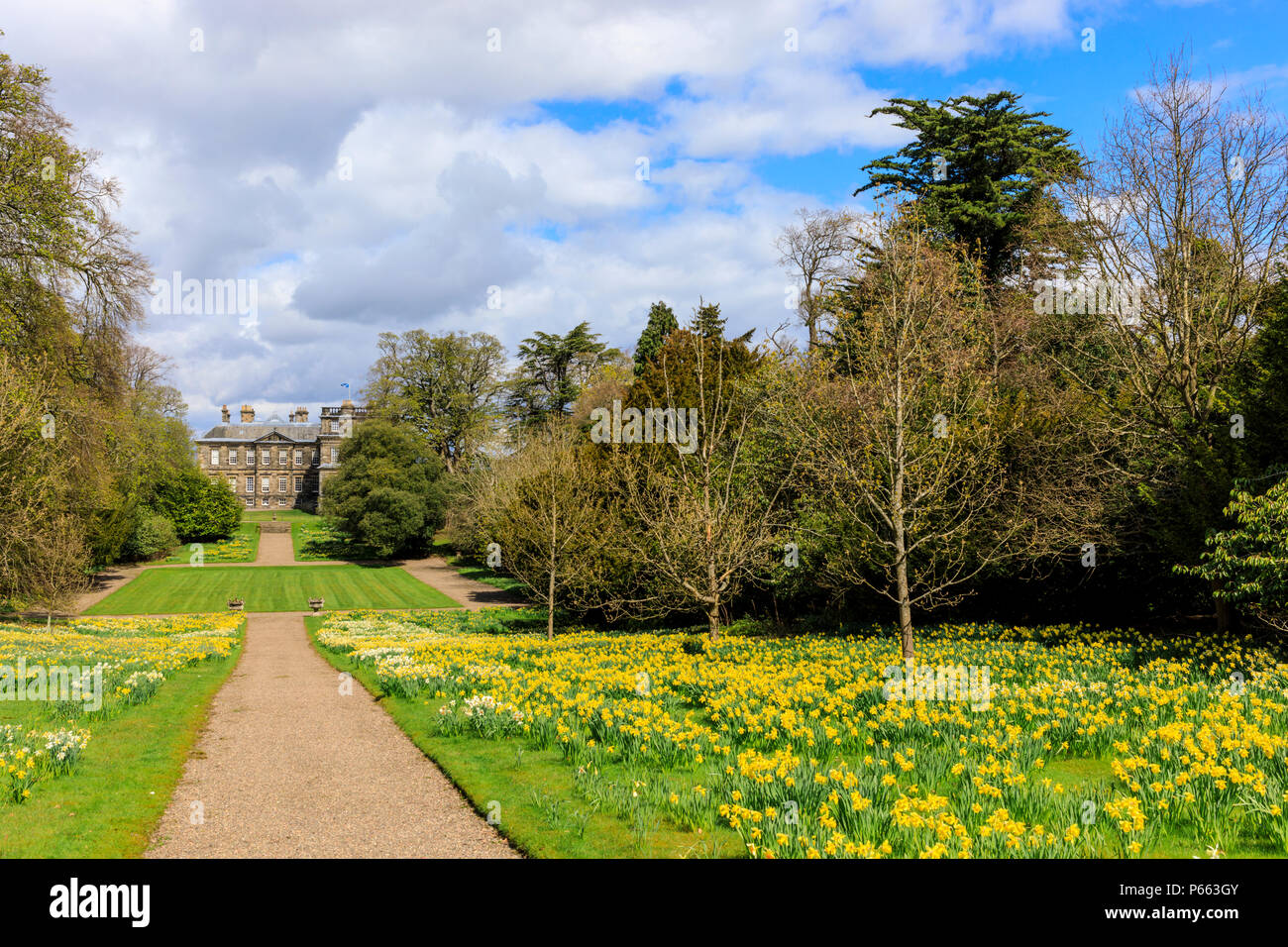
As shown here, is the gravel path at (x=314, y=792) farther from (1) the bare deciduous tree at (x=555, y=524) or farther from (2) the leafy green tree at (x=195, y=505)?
(2) the leafy green tree at (x=195, y=505)

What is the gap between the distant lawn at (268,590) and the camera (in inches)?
1619

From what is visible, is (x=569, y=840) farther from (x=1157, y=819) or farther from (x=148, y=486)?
(x=148, y=486)

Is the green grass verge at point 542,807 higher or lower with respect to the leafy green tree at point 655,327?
lower

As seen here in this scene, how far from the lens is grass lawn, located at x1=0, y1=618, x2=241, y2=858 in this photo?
6520mm

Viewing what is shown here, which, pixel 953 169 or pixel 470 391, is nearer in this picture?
pixel 953 169

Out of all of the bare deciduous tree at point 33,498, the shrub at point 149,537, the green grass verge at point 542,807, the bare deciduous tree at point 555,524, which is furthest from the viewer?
the shrub at point 149,537

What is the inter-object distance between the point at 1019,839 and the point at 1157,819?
45.8 inches

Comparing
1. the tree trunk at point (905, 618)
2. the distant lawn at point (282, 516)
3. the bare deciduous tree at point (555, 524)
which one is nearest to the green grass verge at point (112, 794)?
the tree trunk at point (905, 618)

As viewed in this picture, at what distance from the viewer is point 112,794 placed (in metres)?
7.92

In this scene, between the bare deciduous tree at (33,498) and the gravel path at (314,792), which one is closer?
the gravel path at (314,792)

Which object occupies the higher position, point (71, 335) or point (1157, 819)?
point (71, 335)

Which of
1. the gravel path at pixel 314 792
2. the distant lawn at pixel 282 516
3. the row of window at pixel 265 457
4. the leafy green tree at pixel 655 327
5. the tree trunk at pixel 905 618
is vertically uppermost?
the leafy green tree at pixel 655 327
